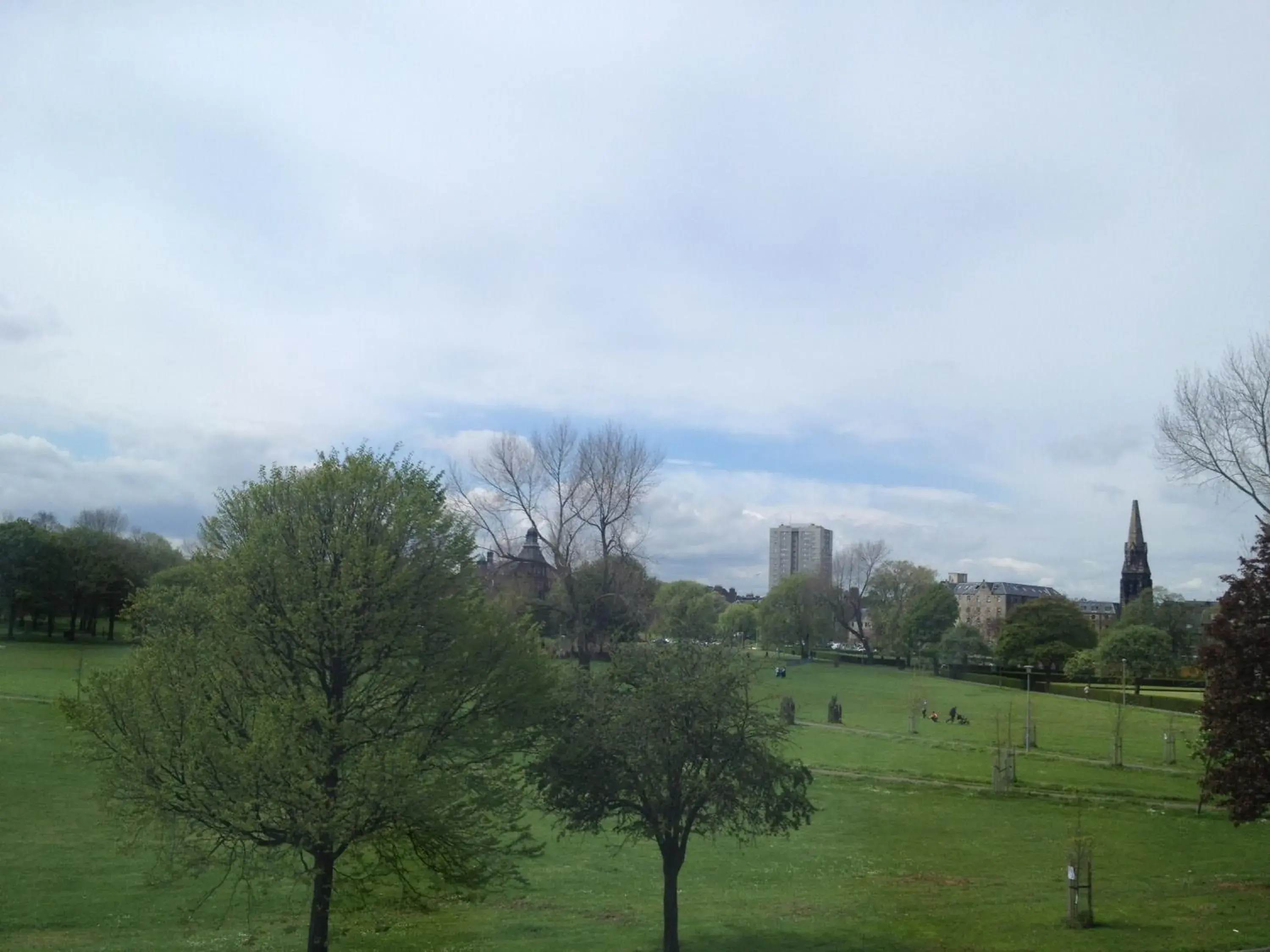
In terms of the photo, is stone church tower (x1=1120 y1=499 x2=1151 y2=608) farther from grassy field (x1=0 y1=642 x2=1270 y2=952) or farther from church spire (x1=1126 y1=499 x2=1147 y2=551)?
grassy field (x1=0 y1=642 x2=1270 y2=952)

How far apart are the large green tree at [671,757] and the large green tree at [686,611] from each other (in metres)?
1.22

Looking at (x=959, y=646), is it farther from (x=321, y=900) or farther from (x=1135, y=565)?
(x=321, y=900)

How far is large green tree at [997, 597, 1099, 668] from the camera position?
90.4 m

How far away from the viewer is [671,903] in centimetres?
1825

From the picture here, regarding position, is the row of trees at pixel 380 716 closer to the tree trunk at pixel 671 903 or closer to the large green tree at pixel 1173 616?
the tree trunk at pixel 671 903

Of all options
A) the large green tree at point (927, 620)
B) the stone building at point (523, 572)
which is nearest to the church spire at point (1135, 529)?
the large green tree at point (927, 620)

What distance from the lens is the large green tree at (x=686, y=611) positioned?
2088 centimetres

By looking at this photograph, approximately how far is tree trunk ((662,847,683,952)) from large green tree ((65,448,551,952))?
2.80m

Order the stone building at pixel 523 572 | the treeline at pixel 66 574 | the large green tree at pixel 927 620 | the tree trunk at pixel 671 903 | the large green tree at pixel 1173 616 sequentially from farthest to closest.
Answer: the large green tree at pixel 927 620
the large green tree at pixel 1173 616
the treeline at pixel 66 574
the stone building at pixel 523 572
the tree trunk at pixel 671 903

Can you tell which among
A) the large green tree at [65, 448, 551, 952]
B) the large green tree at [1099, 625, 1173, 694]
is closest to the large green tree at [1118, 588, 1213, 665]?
the large green tree at [1099, 625, 1173, 694]

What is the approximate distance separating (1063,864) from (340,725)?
19.2 metres

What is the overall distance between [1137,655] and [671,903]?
61.4 metres

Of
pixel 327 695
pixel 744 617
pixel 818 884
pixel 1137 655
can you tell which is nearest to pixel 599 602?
pixel 818 884

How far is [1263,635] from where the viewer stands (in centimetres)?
2261
